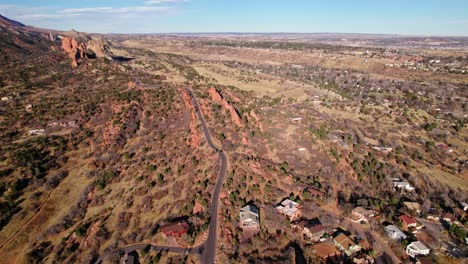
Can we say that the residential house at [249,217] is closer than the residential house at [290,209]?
Yes

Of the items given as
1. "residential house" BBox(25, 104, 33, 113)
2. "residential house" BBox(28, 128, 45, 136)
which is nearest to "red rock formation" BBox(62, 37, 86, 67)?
"residential house" BBox(25, 104, 33, 113)

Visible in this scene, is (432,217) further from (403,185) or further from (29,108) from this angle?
(29,108)

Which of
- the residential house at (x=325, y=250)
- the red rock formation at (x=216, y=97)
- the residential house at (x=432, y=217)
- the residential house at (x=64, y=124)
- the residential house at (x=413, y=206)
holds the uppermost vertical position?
the red rock formation at (x=216, y=97)

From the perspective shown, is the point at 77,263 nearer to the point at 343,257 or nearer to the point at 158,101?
the point at 343,257

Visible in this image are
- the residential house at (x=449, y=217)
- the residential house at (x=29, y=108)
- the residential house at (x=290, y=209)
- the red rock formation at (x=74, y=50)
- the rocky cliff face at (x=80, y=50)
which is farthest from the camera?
the rocky cliff face at (x=80, y=50)

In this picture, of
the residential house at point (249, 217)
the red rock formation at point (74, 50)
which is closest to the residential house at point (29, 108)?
the red rock formation at point (74, 50)

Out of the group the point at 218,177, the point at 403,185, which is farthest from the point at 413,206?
the point at 218,177

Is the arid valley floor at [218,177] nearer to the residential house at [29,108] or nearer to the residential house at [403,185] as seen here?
the residential house at [403,185]
